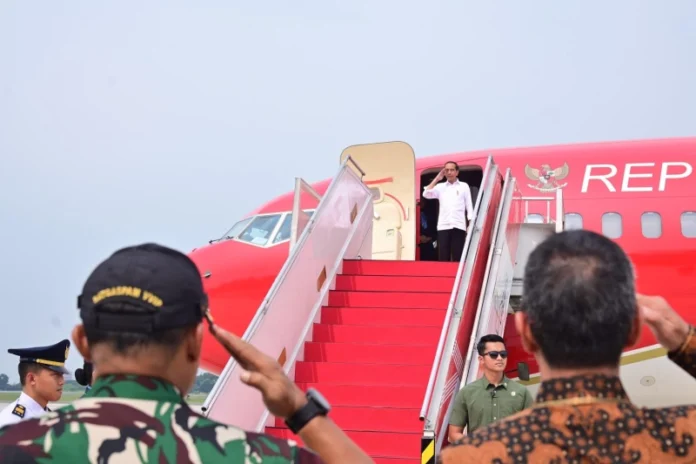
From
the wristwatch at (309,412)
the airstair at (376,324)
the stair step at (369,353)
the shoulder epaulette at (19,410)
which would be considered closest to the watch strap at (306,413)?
the wristwatch at (309,412)

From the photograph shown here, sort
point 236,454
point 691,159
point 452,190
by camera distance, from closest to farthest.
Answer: point 236,454 → point 452,190 → point 691,159

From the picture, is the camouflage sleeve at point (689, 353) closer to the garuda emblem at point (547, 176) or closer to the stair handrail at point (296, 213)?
the stair handrail at point (296, 213)

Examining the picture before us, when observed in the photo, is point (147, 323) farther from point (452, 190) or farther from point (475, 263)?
point (452, 190)

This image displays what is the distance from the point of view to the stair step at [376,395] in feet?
19.2

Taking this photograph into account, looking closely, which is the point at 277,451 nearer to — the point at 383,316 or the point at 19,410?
the point at 19,410

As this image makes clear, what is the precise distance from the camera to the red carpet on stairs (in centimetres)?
566

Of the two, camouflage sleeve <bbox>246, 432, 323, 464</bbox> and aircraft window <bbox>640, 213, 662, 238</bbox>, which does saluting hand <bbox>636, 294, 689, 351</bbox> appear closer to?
camouflage sleeve <bbox>246, 432, 323, 464</bbox>

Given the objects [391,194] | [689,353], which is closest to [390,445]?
[689,353]

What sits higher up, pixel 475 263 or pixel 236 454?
pixel 475 263

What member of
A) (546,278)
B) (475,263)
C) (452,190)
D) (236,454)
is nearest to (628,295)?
(546,278)

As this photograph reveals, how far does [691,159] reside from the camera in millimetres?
10102

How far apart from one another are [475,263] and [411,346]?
0.93m

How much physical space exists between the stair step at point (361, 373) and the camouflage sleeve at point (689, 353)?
173 inches

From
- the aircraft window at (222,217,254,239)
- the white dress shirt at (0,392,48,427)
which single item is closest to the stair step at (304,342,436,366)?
the white dress shirt at (0,392,48,427)
